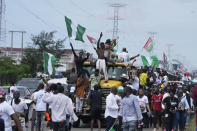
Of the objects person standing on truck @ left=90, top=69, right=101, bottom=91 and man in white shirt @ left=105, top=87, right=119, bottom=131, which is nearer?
man in white shirt @ left=105, top=87, right=119, bottom=131

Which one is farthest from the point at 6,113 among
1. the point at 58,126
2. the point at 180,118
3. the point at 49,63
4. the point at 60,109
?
the point at 49,63

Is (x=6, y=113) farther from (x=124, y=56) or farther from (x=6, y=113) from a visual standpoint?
(x=124, y=56)

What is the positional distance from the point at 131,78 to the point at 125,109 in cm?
941

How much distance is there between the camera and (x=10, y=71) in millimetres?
66000

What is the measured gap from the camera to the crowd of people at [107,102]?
14.1 meters

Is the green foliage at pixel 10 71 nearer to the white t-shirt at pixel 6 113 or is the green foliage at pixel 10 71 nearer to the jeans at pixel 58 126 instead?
the jeans at pixel 58 126

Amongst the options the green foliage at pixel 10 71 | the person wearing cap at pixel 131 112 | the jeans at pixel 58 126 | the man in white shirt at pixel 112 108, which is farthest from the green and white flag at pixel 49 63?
the green foliage at pixel 10 71

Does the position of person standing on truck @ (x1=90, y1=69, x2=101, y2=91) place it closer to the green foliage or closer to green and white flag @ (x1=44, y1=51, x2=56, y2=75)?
green and white flag @ (x1=44, y1=51, x2=56, y2=75)

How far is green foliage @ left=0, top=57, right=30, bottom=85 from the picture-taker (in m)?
65.4

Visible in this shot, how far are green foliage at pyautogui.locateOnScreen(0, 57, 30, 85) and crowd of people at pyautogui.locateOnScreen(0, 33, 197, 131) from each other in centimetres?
4035

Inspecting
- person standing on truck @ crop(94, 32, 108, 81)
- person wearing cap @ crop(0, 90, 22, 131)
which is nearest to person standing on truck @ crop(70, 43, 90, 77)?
person standing on truck @ crop(94, 32, 108, 81)

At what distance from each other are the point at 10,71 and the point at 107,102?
50.2 m

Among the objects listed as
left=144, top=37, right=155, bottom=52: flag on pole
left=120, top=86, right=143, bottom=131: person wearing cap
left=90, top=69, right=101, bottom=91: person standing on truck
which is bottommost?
left=120, top=86, right=143, bottom=131: person wearing cap

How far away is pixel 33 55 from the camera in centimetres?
7712
